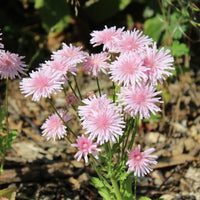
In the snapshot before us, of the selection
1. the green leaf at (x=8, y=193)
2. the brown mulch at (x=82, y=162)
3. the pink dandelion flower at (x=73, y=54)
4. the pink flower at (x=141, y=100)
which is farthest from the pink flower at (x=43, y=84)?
the brown mulch at (x=82, y=162)

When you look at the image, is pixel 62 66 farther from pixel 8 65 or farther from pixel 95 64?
pixel 8 65

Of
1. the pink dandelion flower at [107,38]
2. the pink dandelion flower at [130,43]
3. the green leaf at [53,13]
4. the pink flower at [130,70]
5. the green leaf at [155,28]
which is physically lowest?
the pink flower at [130,70]

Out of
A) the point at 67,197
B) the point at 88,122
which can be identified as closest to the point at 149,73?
the point at 88,122

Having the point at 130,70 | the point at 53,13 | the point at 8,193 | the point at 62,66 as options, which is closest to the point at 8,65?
the point at 62,66

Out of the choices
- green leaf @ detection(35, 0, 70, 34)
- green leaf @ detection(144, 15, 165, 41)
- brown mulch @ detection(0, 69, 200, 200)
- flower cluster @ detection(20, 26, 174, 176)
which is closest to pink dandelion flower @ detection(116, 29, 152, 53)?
flower cluster @ detection(20, 26, 174, 176)

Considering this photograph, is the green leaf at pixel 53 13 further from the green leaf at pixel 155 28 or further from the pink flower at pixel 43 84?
the pink flower at pixel 43 84

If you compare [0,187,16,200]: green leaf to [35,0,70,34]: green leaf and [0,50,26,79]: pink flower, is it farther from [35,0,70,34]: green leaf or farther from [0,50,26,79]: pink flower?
[35,0,70,34]: green leaf
